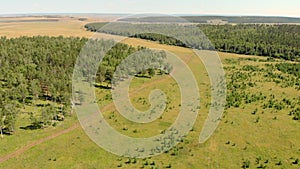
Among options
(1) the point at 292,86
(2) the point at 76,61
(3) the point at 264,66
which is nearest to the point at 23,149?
(2) the point at 76,61

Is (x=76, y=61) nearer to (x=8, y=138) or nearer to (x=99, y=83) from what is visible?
(x=99, y=83)

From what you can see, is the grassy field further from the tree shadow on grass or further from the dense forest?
the dense forest

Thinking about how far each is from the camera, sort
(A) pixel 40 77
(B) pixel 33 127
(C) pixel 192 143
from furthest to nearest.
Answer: (A) pixel 40 77 < (B) pixel 33 127 < (C) pixel 192 143

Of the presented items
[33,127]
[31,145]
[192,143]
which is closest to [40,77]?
[33,127]

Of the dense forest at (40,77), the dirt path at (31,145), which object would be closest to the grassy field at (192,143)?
the dirt path at (31,145)

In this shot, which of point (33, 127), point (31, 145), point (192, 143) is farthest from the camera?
point (33, 127)

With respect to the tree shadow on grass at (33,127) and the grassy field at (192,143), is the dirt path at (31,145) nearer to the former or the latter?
the grassy field at (192,143)

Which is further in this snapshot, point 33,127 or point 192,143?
point 33,127

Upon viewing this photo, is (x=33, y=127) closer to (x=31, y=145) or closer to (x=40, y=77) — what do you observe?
(x=31, y=145)

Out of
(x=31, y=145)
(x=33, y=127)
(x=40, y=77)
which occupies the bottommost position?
(x=31, y=145)

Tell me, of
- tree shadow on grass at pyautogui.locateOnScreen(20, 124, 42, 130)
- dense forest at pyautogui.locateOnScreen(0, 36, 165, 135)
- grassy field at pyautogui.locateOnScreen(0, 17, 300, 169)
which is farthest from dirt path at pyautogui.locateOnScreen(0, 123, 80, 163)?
tree shadow on grass at pyautogui.locateOnScreen(20, 124, 42, 130)
